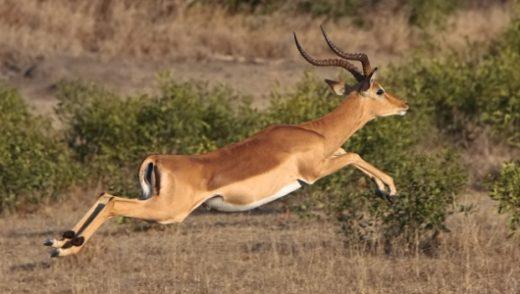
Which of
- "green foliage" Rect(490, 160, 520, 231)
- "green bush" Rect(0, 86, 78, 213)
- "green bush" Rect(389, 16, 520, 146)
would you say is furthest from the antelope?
"green bush" Rect(389, 16, 520, 146)

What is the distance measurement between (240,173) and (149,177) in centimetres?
53

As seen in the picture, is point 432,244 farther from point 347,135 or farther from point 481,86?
point 481,86

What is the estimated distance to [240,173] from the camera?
8.16m

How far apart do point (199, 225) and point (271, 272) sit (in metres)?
2.35

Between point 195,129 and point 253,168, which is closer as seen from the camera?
point 253,168

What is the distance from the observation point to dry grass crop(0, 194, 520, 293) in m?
8.54

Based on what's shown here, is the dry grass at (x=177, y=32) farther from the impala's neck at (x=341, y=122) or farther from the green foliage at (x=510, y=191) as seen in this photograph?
the impala's neck at (x=341, y=122)

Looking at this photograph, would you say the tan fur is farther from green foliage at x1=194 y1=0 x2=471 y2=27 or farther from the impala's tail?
green foliage at x1=194 y1=0 x2=471 y2=27

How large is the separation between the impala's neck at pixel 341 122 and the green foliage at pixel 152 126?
11.4 feet

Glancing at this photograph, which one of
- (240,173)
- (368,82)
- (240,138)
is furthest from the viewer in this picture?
(240,138)

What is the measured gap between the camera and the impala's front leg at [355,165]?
8648 mm

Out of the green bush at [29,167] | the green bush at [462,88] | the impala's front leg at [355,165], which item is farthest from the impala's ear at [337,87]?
the green bush at [462,88]

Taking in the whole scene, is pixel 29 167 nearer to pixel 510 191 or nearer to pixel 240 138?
pixel 240 138

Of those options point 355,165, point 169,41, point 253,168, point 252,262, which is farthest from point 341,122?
point 169,41
